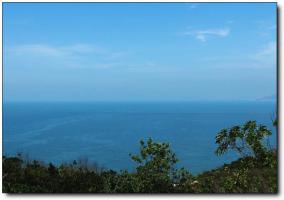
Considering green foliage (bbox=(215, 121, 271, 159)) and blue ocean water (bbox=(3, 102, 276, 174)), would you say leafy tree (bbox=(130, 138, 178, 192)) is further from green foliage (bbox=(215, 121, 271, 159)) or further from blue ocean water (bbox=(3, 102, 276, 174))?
green foliage (bbox=(215, 121, 271, 159))

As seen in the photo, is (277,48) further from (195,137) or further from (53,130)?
(53,130)

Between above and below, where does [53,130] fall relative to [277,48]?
below

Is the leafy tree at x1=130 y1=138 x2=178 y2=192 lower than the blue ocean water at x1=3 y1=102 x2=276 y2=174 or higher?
lower

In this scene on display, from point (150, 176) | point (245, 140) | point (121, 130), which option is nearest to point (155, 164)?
point (150, 176)

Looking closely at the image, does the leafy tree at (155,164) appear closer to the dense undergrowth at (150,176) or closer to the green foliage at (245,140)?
the dense undergrowth at (150,176)

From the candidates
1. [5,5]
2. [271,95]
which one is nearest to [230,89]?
[271,95]

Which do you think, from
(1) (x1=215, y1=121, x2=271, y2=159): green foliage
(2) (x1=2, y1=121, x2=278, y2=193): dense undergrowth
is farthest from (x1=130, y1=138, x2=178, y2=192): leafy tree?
(1) (x1=215, y1=121, x2=271, y2=159): green foliage
